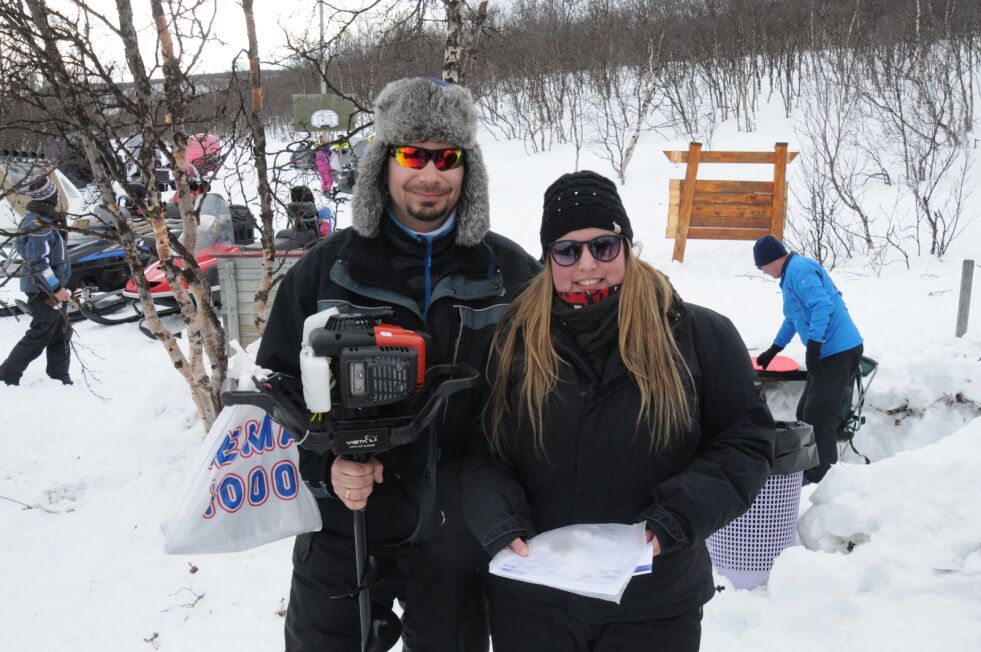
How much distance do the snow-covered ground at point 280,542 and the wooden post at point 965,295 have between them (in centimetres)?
11

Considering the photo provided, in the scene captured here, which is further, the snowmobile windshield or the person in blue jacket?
the snowmobile windshield

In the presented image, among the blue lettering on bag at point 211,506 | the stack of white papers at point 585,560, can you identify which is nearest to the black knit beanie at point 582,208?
the stack of white papers at point 585,560

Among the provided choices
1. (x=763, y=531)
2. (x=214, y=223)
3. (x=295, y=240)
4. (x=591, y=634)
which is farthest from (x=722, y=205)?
A: (x=591, y=634)

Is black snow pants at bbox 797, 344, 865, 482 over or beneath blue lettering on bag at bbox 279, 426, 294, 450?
beneath

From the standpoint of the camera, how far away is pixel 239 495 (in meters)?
2.27

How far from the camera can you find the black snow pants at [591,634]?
5.78 ft

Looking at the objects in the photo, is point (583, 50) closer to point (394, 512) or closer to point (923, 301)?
point (923, 301)

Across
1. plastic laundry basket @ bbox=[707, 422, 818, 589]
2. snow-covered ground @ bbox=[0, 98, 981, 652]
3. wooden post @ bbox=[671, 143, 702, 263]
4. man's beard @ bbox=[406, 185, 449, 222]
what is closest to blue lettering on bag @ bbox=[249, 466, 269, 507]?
man's beard @ bbox=[406, 185, 449, 222]

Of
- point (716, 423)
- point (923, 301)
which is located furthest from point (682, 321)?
point (923, 301)

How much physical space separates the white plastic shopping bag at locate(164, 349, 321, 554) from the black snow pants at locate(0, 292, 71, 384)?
6044 millimetres

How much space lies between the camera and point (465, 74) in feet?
17.7

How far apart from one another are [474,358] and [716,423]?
70 centimetres

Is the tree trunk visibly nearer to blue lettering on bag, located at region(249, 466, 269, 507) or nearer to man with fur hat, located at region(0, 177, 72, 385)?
blue lettering on bag, located at region(249, 466, 269, 507)

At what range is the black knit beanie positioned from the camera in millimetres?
1863
